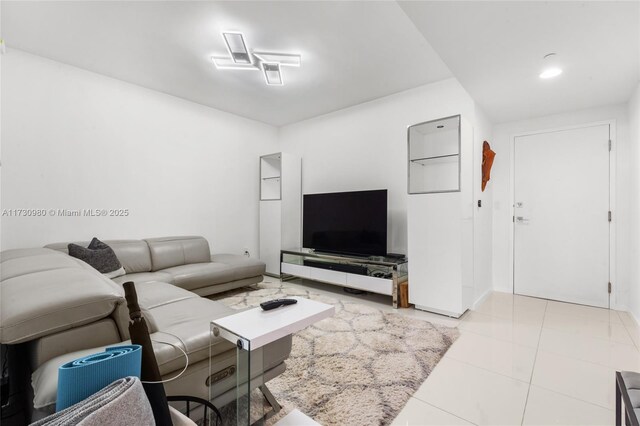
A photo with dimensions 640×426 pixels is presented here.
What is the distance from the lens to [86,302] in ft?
3.42

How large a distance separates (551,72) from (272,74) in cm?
271

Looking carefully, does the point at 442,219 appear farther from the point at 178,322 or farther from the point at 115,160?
the point at 115,160

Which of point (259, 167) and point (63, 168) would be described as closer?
point (63, 168)

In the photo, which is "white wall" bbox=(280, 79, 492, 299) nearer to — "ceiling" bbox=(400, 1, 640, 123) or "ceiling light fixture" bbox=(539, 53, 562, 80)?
"ceiling" bbox=(400, 1, 640, 123)

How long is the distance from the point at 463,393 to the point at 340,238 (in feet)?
7.85

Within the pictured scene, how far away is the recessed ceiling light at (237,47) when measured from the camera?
8.32 ft

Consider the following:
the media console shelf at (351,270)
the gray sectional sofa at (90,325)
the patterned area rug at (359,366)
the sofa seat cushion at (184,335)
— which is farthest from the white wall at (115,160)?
the patterned area rug at (359,366)

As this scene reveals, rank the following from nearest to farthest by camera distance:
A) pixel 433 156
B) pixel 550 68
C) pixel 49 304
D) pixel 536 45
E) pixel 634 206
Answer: pixel 49 304
pixel 536 45
pixel 550 68
pixel 634 206
pixel 433 156

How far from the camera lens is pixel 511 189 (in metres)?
3.69

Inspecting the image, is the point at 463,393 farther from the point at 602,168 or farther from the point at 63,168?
the point at 63,168

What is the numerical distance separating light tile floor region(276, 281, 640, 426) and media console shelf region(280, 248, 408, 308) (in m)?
0.42

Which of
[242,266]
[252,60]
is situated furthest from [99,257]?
[252,60]

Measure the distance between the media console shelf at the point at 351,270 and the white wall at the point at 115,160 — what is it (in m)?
1.14

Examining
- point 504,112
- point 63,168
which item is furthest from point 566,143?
point 63,168
